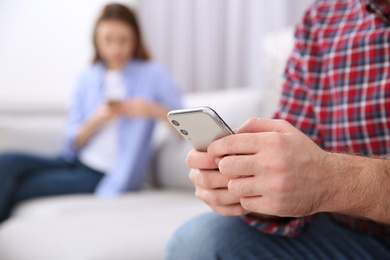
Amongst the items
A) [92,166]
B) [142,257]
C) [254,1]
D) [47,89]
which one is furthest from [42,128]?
[254,1]

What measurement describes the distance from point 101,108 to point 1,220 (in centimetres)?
56

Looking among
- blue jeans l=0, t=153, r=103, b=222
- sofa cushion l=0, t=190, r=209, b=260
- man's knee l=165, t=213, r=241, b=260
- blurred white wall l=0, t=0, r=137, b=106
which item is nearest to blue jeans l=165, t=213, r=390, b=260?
man's knee l=165, t=213, r=241, b=260

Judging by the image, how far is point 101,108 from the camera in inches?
72.4

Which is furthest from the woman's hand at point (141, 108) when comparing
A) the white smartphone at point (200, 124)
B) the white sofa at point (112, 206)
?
the white smartphone at point (200, 124)

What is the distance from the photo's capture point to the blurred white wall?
255 centimetres

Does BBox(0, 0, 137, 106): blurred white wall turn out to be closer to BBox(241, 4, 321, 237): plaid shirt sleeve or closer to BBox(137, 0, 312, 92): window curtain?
BBox(137, 0, 312, 92): window curtain

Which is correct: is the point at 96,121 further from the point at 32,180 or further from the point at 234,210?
the point at 234,210

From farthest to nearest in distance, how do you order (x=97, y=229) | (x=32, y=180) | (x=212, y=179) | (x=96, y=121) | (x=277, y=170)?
(x=96, y=121)
(x=32, y=180)
(x=97, y=229)
(x=212, y=179)
(x=277, y=170)

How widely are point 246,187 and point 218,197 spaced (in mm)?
86

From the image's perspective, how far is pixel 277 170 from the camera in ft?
1.63

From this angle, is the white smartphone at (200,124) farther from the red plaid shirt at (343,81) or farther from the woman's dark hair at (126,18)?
the woman's dark hair at (126,18)

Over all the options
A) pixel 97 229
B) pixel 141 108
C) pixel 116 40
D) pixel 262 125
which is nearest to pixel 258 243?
pixel 262 125

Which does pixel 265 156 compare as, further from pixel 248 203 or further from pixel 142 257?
pixel 142 257

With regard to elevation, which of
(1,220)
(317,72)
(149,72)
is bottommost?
(1,220)
